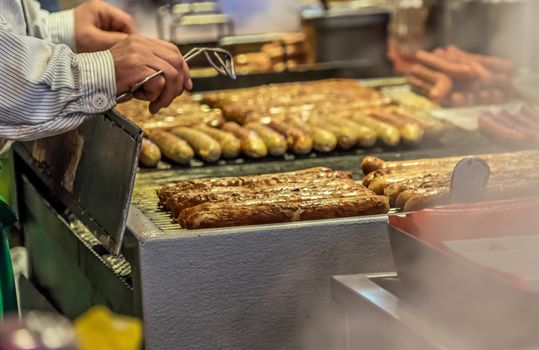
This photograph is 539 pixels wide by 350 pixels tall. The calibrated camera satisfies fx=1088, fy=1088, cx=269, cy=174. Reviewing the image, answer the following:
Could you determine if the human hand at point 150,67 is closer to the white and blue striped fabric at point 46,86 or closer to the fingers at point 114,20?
the white and blue striped fabric at point 46,86

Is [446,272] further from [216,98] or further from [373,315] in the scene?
[216,98]

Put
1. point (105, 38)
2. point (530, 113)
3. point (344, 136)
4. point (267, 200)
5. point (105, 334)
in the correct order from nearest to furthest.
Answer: point (105, 334)
point (267, 200)
point (105, 38)
point (344, 136)
point (530, 113)

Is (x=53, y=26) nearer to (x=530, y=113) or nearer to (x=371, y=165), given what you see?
(x=371, y=165)

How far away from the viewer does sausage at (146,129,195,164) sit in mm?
4617

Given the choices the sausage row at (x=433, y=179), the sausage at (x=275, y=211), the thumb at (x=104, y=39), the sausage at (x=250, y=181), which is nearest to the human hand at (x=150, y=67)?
the sausage at (x=275, y=211)

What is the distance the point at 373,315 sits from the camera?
2.48 m

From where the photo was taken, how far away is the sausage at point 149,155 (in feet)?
15.0

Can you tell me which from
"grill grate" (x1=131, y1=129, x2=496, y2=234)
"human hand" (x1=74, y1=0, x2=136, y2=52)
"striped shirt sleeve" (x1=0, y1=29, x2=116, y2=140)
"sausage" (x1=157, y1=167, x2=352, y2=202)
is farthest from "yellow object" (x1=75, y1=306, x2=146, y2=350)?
"human hand" (x1=74, y1=0, x2=136, y2=52)

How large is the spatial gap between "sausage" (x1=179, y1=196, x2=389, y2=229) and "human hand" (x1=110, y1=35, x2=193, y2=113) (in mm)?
357

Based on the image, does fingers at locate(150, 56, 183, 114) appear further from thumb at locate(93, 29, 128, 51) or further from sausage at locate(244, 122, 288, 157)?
sausage at locate(244, 122, 288, 157)

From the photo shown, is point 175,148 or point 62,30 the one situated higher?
point 62,30

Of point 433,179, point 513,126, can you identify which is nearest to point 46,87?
point 433,179

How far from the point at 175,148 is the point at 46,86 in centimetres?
152

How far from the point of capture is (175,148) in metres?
4.63
